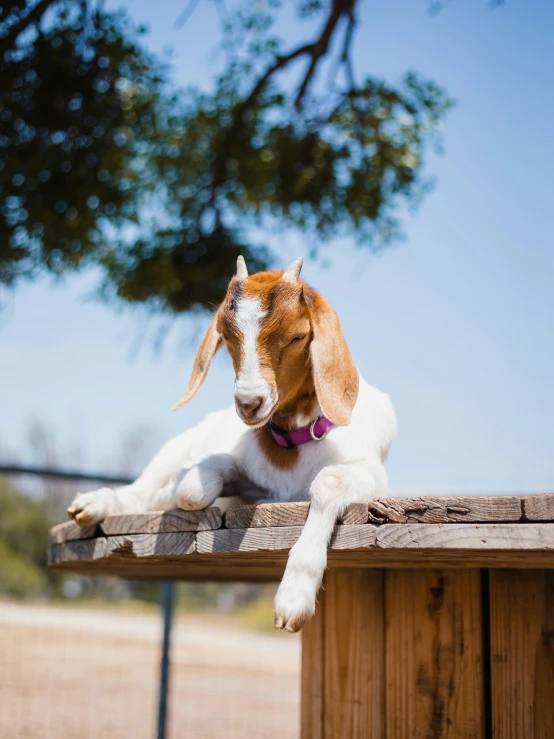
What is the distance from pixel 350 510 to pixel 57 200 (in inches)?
144

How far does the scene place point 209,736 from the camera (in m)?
6.33

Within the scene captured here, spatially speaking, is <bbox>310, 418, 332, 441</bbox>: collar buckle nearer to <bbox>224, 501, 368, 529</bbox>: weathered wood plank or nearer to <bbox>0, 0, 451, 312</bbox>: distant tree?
<bbox>224, 501, 368, 529</bbox>: weathered wood plank

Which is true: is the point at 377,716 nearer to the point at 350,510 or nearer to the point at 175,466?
the point at 350,510

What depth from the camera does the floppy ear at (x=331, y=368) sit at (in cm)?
200

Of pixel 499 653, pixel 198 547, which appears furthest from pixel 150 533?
pixel 499 653

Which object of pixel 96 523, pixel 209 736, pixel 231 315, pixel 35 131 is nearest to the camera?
pixel 231 315

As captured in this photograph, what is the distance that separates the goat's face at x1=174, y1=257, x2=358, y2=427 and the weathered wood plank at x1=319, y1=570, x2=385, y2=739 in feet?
2.17

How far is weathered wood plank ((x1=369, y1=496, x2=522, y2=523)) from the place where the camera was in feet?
5.39

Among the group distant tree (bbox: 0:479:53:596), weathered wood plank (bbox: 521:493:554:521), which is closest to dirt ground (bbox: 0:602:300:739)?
distant tree (bbox: 0:479:53:596)

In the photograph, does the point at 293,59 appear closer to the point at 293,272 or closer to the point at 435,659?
the point at 293,272

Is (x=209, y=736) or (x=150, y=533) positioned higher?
(x=150, y=533)

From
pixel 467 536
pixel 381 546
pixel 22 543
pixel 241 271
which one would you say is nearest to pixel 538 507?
pixel 467 536

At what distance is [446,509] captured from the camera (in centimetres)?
170

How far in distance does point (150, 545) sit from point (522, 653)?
3.25 ft
